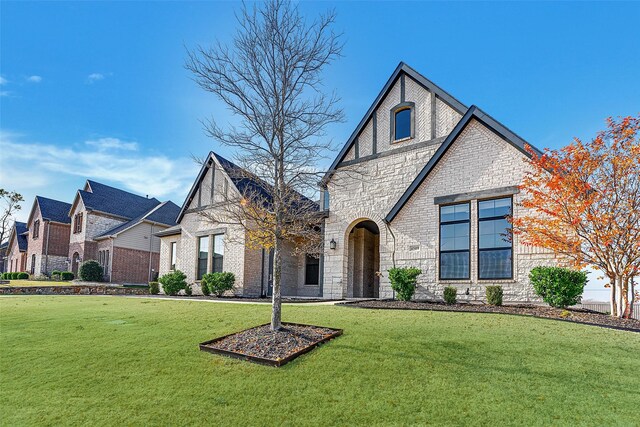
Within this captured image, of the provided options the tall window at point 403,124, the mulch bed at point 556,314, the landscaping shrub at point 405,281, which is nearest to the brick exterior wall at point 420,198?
the tall window at point 403,124

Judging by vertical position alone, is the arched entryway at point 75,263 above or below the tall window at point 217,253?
below

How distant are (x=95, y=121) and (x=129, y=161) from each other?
240cm

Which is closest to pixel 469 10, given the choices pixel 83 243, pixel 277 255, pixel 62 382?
pixel 277 255

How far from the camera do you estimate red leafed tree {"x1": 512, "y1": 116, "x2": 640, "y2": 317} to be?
919 centimetres

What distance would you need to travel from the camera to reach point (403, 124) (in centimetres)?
1589

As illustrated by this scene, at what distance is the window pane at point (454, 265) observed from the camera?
1285 centimetres

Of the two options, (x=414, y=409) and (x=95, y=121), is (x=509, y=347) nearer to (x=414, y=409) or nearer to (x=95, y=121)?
(x=414, y=409)

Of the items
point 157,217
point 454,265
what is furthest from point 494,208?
point 157,217

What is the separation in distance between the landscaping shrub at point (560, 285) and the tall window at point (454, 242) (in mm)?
2462

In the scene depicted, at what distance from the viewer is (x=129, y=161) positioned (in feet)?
61.0

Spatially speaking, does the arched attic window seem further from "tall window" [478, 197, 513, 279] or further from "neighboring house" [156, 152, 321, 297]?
"neighboring house" [156, 152, 321, 297]

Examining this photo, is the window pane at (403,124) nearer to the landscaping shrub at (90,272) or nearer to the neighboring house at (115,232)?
the neighboring house at (115,232)

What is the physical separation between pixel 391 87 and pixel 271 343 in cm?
1283

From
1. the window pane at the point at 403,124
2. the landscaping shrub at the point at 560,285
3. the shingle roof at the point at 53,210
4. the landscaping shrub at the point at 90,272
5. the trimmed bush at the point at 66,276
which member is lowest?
the trimmed bush at the point at 66,276
